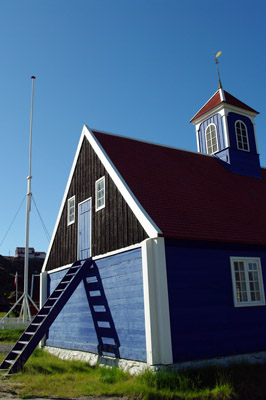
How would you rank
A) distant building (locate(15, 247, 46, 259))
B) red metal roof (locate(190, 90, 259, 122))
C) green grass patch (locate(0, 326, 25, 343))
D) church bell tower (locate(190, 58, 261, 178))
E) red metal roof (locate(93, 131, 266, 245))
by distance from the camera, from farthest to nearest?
1. distant building (locate(15, 247, 46, 259))
2. green grass patch (locate(0, 326, 25, 343))
3. red metal roof (locate(190, 90, 259, 122))
4. church bell tower (locate(190, 58, 261, 178))
5. red metal roof (locate(93, 131, 266, 245))

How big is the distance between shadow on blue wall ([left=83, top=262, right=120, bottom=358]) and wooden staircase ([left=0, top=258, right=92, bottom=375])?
410mm

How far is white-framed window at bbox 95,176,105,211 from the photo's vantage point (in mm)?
13110

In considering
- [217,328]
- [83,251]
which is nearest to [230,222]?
[217,328]

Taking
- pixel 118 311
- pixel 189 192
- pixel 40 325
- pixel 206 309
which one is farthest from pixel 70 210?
pixel 206 309

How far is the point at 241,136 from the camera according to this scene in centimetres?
1858

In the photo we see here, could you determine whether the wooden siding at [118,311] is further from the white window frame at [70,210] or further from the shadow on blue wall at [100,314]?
the white window frame at [70,210]

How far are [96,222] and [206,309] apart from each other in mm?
4920

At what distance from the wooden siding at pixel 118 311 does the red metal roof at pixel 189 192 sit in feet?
5.63

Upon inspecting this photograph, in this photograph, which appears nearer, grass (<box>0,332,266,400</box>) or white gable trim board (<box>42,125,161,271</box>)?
grass (<box>0,332,266,400</box>)

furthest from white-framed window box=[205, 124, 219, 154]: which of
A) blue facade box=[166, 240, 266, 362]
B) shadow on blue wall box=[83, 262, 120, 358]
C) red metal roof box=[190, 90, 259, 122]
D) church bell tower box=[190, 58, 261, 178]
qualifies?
shadow on blue wall box=[83, 262, 120, 358]

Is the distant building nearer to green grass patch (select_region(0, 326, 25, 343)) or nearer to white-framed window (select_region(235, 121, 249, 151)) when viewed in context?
green grass patch (select_region(0, 326, 25, 343))

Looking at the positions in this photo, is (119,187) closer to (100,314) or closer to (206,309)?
(100,314)

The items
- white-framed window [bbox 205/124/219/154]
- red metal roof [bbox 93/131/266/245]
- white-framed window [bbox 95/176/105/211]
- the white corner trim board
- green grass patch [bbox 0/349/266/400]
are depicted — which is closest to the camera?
green grass patch [bbox 0/349/266/400]

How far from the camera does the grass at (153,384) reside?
8.20 meters
